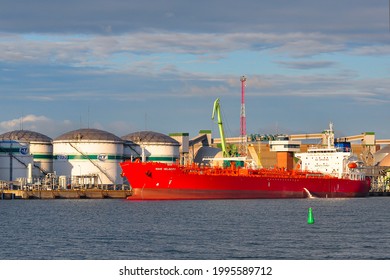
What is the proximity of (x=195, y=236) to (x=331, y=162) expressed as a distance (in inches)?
3073

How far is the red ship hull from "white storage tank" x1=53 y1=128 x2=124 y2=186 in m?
25.1

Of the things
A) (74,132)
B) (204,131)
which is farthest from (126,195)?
(204,131)

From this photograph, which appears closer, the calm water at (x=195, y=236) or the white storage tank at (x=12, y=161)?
the calm water at (x=195, y=236)

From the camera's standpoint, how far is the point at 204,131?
181 m

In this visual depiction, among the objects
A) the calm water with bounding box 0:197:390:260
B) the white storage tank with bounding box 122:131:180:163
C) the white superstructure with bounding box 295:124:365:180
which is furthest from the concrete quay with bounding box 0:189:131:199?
the calm water with bounding box 0:197:390:260

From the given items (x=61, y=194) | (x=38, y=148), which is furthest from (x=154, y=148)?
(x=61, y=194)

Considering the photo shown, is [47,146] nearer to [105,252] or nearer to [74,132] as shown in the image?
[74,132]

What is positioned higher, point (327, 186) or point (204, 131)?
point (204, 131)

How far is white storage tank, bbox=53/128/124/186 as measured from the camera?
12756cm

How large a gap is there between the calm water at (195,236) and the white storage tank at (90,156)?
56.3 meters

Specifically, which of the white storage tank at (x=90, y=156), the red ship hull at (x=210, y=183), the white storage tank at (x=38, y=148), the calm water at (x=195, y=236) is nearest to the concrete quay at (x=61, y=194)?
the white storage tank at (x=90, y=156)

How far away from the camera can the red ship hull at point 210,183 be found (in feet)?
326

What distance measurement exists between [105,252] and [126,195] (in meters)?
75.2

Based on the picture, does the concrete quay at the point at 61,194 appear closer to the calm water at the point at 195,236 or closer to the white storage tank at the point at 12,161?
the white storage tank at the point at 12,161
